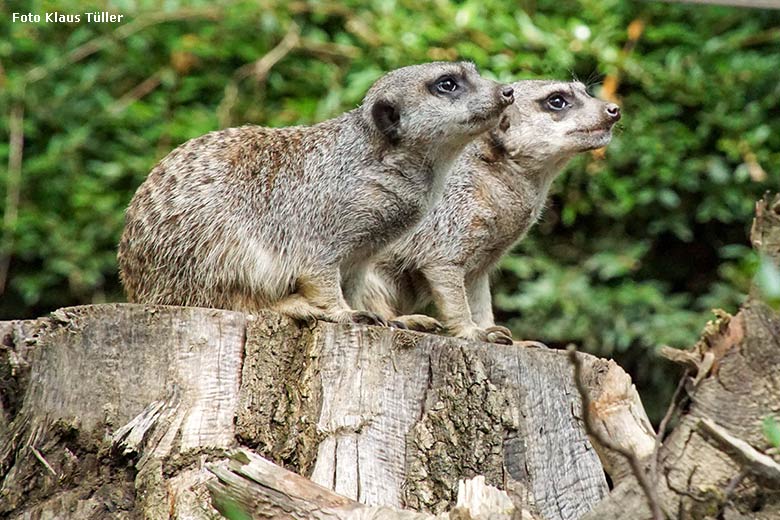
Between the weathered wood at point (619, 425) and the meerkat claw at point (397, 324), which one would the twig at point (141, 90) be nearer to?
the meerkat claw at point (397, 324)

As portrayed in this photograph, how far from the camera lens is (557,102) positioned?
20.2 feet

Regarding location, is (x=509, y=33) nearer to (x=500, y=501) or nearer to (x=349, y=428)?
(x=349, y=428)

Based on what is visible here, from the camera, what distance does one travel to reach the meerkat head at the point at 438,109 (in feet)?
17.5

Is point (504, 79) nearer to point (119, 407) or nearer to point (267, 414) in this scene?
point (267, 414)

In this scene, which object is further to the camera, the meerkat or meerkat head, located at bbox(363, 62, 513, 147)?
the meerkat

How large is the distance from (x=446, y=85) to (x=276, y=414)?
1.91 meters

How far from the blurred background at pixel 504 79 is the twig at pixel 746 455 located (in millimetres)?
5056

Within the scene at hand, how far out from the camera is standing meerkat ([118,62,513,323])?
519 centimetres

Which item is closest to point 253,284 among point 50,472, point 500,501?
point 50,472

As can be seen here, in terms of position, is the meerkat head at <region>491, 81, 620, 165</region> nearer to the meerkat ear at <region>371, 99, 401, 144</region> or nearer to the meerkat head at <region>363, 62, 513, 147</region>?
the meerkat head at <region>363, 62, 513, 147</region>

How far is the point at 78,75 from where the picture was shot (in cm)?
887

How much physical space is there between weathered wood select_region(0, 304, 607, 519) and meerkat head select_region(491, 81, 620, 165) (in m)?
1.89

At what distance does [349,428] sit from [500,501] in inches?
42.7

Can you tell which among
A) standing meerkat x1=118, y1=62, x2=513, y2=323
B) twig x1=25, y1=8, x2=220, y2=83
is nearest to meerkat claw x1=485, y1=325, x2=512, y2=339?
standing meerkat x1=118, y1=62, x2=513, y2=323
